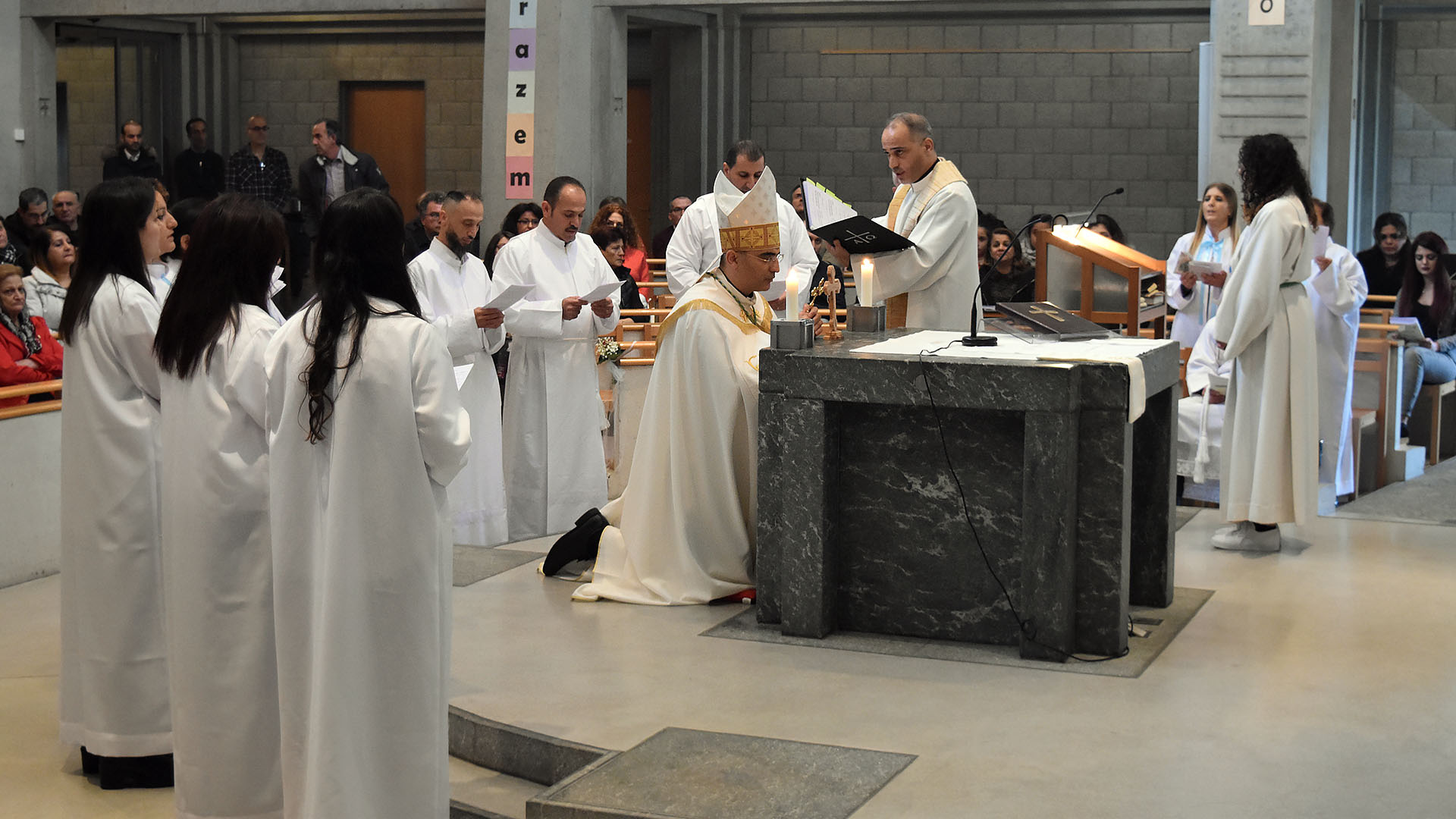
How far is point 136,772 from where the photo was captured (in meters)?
3.97

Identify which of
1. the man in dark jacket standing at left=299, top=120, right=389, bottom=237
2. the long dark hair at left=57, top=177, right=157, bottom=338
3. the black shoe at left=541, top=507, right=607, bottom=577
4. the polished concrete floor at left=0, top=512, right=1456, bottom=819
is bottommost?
the polished concrete floor at left=0, top=512, right=1456, bottom=819

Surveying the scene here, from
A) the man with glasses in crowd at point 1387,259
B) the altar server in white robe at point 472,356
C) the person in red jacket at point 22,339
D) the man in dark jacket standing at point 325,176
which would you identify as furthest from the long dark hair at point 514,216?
the man with glasses in crowd at point 1387,259

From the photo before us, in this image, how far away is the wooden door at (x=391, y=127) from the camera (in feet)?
50.3

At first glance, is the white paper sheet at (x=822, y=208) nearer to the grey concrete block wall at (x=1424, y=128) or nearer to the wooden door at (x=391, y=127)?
the grey concrete block wall at (x=1424, y=128)

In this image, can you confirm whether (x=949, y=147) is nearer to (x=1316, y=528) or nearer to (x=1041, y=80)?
(x=1041, y=80)

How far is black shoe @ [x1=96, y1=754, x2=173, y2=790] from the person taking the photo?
3.96 metres

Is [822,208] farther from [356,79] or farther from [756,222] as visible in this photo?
[356,79]

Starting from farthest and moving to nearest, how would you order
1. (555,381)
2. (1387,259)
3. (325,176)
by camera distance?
(325,176), (1387,259), (555,381)

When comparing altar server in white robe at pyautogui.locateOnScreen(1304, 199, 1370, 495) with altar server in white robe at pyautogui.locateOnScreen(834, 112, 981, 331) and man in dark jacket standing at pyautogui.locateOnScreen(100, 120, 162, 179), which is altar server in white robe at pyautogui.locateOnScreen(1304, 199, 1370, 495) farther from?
man in dark jacket standing at pyautogui.locateOnScreen(100, 120, 162, 179)

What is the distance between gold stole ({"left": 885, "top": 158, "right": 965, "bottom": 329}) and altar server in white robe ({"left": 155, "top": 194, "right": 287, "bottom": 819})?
8.54 ft

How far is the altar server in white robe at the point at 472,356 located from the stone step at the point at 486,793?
2.53 metres

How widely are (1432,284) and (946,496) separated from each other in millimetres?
6227

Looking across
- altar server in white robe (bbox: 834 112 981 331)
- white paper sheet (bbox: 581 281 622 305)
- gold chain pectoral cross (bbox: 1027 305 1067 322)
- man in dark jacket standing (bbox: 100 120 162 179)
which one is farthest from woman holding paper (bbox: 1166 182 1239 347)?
man in dark jacket standing (bbox: 100 120 162 179)

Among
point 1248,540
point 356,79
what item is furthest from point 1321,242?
point 356,79
